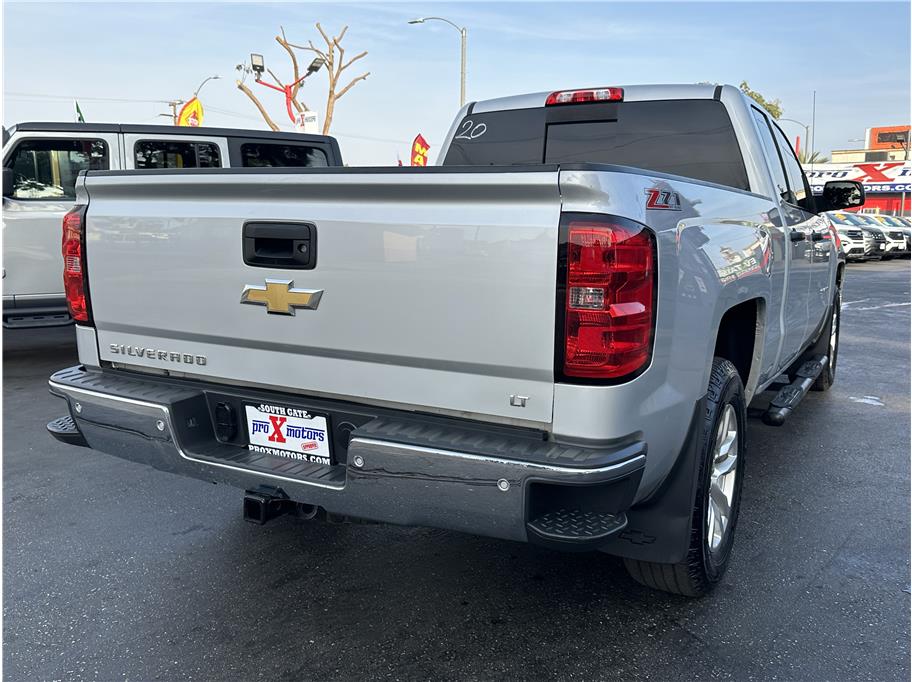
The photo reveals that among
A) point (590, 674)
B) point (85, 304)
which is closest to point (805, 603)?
point (590, 674)

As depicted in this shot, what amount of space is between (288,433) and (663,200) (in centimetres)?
150

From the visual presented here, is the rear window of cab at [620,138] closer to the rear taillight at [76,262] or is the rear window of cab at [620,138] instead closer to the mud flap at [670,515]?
the mud flap at [670,515]

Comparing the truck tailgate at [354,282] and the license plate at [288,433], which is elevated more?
the truck tailgate at [354,282]

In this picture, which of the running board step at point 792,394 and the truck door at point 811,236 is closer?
the running board step at point 792,394

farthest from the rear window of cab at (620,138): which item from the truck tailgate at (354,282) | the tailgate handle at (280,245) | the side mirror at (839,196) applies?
the tailgate handle at (280,245)

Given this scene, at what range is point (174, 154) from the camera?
787 cm

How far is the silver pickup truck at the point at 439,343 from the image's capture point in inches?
90.4

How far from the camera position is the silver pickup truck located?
2297 millimetres

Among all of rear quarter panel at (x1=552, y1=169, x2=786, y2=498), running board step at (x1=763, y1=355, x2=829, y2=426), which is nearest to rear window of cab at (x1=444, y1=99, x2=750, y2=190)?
rear quarter panel at (x1=552, y1=169, x2=786, y2=498)

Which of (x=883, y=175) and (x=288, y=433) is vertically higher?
(x=883, y=175)

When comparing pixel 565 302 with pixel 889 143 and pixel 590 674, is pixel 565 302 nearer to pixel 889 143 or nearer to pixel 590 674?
pixel 590 674

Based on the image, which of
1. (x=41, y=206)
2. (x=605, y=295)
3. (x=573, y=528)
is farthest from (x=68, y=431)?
(x=41, y=206)

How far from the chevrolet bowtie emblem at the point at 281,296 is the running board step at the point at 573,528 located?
40.2 inches

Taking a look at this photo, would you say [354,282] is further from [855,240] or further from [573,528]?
[855,240]
